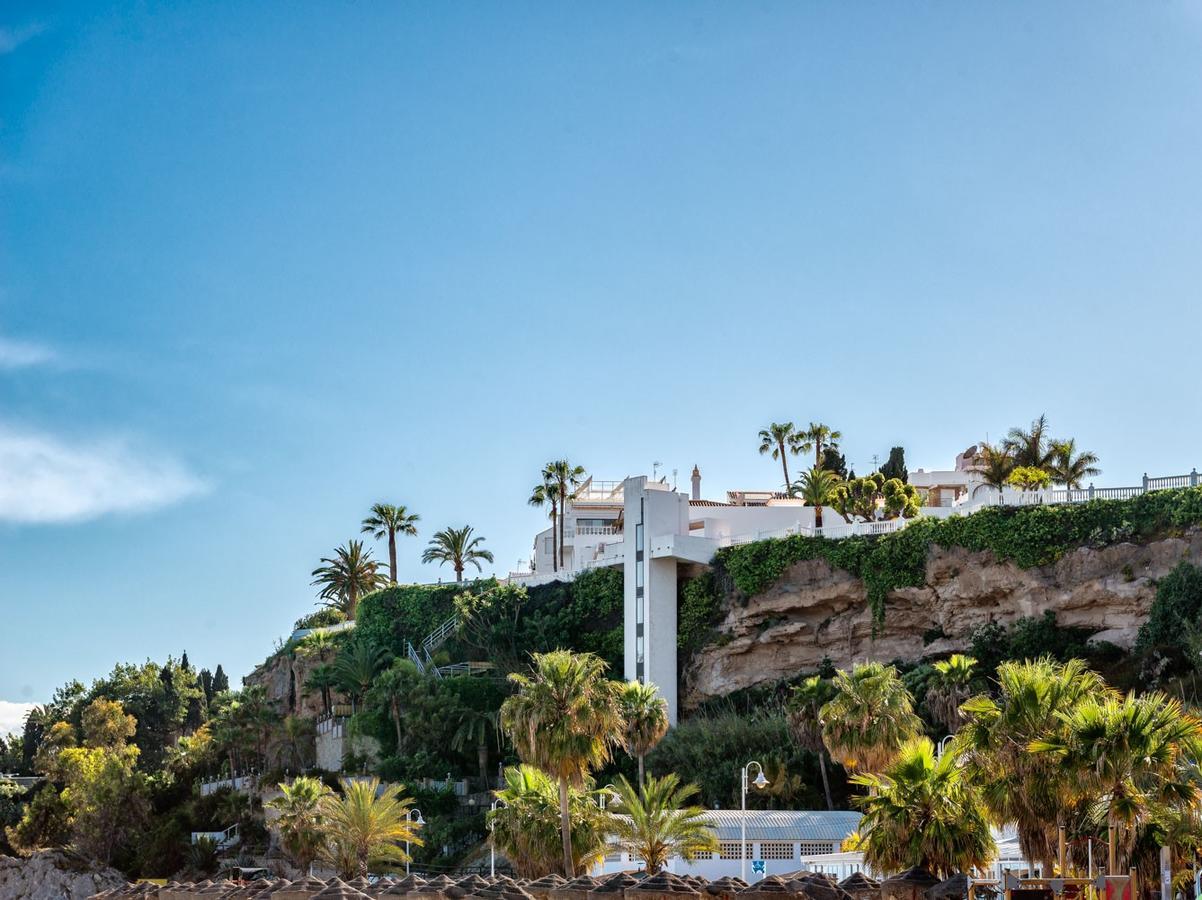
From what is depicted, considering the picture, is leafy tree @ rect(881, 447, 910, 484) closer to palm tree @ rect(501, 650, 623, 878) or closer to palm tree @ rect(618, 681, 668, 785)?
palm tree @ rect(618, 681, 668, 785)

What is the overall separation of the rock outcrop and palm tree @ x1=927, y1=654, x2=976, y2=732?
133 ft

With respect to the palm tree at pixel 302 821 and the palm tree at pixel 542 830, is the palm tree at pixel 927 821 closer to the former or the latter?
the palm tree at pixel 542 830

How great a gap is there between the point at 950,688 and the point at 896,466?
1407 inches

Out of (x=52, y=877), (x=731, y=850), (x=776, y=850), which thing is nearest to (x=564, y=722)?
(x=731, y=850)

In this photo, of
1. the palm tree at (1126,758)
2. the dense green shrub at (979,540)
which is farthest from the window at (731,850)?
the palm tree at (1126,758)

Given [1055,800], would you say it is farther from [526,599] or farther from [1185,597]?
[526,599]

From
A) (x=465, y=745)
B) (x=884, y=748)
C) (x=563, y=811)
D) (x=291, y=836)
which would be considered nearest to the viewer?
(x=563, y=811)

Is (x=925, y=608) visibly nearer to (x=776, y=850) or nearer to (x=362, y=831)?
(x=776, y=850)

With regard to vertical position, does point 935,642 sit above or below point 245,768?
above

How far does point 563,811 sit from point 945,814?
12141 mm

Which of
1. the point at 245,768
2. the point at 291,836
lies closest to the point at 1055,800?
the point at 291,836

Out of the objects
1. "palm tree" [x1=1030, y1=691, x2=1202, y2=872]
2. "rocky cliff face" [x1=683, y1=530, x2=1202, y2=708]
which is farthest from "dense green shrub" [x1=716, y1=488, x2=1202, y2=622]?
"palm tree" [x1=1030, y1=691, x2=1202, y2=872]

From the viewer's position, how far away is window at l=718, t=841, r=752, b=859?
41281mm

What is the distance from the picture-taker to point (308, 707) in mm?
74562
